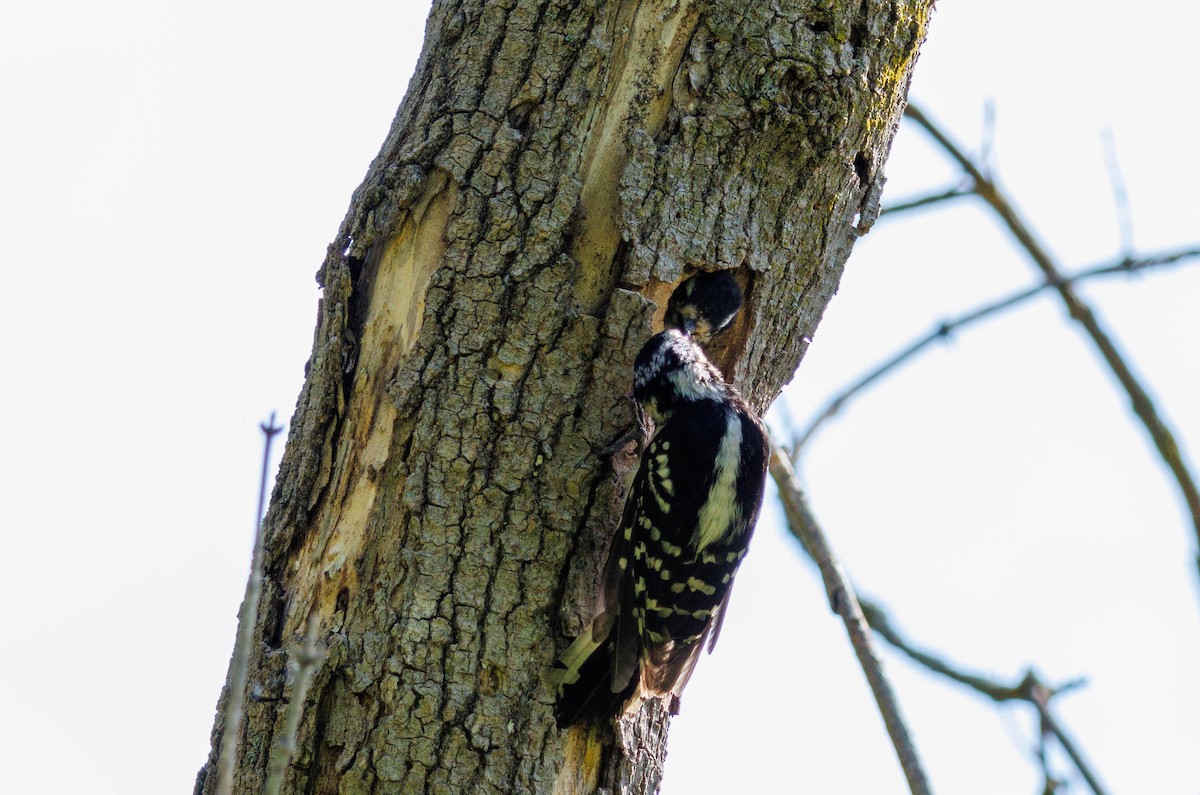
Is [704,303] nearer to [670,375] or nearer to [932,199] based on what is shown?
[670,375]

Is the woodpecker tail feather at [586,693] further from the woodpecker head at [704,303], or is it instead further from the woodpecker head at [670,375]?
the woodpecker head at [704,303]

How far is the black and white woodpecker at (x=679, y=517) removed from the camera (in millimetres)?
3215

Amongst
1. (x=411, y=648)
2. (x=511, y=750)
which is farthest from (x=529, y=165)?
(x=511, y=750)

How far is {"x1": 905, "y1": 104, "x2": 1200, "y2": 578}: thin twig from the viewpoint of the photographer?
12.2 ft

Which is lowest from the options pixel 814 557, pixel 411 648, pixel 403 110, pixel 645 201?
pixel 411 648

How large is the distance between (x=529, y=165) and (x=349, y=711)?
57.4 inches

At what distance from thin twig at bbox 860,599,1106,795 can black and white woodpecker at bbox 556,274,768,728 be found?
0.74 m

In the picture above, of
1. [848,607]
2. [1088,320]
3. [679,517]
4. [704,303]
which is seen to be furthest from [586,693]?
[1088,320]

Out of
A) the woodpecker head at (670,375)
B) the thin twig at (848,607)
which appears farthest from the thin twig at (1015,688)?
the woodpecker head at (670,375)

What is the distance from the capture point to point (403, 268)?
3238 mm

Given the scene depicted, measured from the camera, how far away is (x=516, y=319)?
10.3ft

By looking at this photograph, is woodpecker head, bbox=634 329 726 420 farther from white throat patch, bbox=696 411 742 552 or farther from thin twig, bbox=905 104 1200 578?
thin twig, bbox=905 104 1200 578

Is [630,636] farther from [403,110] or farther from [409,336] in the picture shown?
[403,110]

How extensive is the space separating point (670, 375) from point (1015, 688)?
3.98 feet
